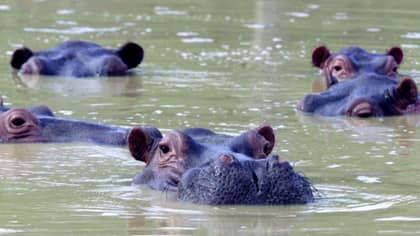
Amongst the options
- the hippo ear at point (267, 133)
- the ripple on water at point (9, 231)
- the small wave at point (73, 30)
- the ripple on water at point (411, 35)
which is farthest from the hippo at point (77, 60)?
the ripple on water at point (9, 231)

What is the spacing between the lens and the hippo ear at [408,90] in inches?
498

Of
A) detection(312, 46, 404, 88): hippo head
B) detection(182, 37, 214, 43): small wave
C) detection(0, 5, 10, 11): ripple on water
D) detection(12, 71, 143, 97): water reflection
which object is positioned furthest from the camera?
detection(0, 5, 10, 11): ripple on water

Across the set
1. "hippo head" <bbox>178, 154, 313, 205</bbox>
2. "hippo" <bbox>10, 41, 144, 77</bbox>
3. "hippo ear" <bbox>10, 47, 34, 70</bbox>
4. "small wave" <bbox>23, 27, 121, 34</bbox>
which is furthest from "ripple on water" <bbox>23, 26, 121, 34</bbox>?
"hippo head" <bbox>178, 154, 313, 205</bbox>

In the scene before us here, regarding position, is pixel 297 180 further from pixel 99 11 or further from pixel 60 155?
pixel 99 11

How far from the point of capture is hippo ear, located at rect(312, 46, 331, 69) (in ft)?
50.5

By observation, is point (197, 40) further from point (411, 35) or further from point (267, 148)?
point (267, 148)

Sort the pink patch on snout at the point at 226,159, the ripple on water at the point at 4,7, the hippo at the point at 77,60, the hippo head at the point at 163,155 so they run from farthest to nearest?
1. the ripple on water at the point at 4,7
2. the hippo at the point at 77,60
3. the hippo head at the point at 163,155
4. the pink patch on snout at the point at 226,159

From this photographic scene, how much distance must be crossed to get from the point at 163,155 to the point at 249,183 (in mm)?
994

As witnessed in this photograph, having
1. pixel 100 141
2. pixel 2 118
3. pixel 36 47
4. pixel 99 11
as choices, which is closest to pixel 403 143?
pixel 100 141

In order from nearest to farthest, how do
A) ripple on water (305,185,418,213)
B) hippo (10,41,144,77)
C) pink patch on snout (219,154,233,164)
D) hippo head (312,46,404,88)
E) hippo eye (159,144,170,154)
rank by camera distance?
pink patch on snout (219,154,233,164)
ripple on water (305,185,418,213)
hippo eye (159,144,170,154)
hippo head (312,46,404,88)
hippo (10,41,144,77)

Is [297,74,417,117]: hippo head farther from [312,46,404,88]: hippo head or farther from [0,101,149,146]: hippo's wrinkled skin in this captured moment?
[0,101,149,146]: hippo's wrinkled skin

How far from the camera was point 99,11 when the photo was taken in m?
23.8

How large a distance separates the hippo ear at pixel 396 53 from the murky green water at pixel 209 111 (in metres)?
0.39

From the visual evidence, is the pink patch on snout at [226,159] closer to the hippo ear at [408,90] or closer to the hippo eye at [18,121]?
the hippo eye at [18,121]
